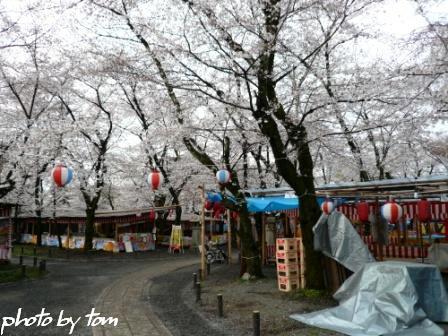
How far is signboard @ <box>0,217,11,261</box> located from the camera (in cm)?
1825

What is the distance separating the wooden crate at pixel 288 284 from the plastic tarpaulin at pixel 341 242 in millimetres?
1691

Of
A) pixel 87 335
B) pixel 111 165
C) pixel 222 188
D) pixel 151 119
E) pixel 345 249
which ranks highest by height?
pixel 151 119

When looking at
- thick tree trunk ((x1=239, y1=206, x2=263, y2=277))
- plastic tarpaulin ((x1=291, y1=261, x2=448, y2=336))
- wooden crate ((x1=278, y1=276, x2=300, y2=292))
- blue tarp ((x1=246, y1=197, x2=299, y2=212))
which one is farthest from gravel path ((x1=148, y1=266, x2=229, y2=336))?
blue tarp ((x1=246, y1=197, x2=299, y2=212))

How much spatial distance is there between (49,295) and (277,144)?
8552 millimetres

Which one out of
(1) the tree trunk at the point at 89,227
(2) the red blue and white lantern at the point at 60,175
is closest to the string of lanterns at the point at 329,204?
(2) the red blue and white lantern at the point at 60,175

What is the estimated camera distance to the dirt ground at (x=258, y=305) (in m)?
8.04

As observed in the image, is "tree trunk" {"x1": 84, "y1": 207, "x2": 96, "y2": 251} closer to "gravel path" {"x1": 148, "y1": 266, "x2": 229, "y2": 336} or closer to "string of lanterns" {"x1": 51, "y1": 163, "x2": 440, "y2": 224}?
"gravel path" {"x1": 148, "y1": 266, "x2": 229, "y2": 336}

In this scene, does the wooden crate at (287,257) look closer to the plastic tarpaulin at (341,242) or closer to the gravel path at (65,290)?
the plastic tarpaulin at (341,242)

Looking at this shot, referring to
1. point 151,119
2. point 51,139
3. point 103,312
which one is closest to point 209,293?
point 103,312

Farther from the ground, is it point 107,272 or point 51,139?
point 51,139

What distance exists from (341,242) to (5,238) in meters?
15.9

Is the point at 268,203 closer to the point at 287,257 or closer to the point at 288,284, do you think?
the point at 287,257

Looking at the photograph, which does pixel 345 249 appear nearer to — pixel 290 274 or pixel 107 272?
pixel 290 274

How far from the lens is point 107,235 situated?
35.2 meters
